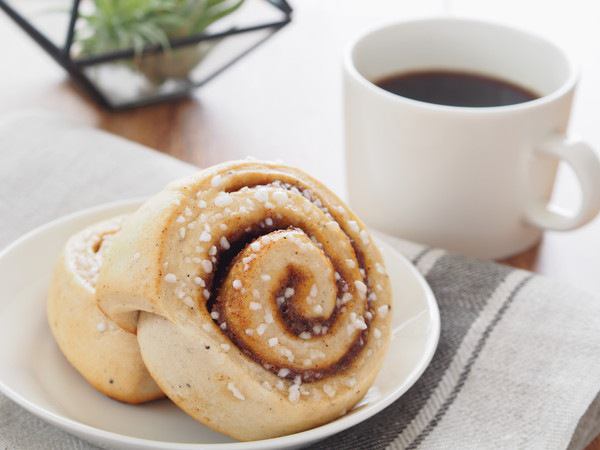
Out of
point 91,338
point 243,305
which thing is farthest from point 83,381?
point 243,305

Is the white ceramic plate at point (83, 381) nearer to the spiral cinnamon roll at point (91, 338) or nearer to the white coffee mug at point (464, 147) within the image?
the spiral cinnamon roll at point (91, 338)

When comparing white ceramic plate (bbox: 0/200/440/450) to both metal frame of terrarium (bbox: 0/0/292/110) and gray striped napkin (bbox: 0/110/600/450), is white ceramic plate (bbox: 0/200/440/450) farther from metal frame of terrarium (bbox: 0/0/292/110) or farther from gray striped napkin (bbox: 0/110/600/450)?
metal frame of terrarium (bbox: 0/0/292/110)

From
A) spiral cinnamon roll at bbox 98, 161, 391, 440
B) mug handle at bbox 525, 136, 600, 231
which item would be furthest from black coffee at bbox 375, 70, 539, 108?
spiral cinnamon roll at bbox 98, 161, 391, 440

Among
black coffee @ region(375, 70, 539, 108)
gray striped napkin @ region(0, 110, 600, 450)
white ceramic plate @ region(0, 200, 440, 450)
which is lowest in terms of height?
gray striped napkin @ region(0, 110, 600, 450)

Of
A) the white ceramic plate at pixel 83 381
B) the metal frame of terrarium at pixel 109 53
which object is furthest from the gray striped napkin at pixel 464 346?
the metal frame of terrarium at pixel 109 53

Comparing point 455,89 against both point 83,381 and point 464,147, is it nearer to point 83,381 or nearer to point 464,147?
point 464,147

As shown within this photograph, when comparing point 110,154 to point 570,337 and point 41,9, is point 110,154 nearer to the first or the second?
point 41,9
